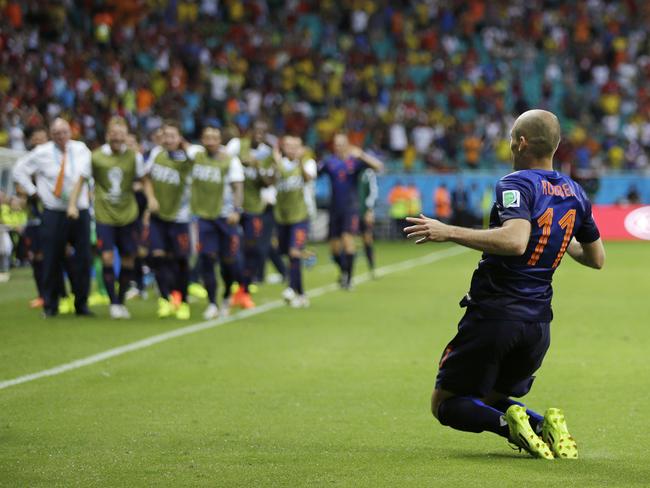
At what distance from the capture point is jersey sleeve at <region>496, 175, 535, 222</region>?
226 inches

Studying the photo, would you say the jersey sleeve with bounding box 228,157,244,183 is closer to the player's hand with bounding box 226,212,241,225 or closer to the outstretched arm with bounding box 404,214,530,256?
the player's hand with bounding box 226,212,241,225

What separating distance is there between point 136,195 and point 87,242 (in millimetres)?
1444

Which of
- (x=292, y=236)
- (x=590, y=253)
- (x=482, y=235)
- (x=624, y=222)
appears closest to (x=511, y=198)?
(x=482, y=235)

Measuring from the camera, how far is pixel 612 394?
8641mm

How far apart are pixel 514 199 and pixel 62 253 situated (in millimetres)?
8973

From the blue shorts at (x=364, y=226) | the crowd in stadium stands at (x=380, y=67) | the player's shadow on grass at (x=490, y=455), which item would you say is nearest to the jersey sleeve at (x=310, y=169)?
the blue shorts at (x=364, y=226)

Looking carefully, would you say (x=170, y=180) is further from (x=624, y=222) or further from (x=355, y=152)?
(x=624, y=222)

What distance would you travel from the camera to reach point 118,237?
1385cm

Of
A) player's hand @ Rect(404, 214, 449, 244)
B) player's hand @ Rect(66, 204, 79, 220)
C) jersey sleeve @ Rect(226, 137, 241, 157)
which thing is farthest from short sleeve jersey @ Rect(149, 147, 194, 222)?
player's hand @ Rect(404, 214, 449, 244)

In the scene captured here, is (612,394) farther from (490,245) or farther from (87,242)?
(87,242)

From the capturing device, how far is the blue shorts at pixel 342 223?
717 inches

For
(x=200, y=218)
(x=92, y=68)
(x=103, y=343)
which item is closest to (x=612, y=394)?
(x=103, y=343)

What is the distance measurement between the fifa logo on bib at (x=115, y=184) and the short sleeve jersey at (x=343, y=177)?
4812 mm

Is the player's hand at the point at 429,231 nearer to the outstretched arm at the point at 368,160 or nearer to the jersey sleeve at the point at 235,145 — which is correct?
the jersey sleeve at the point at 235,145
